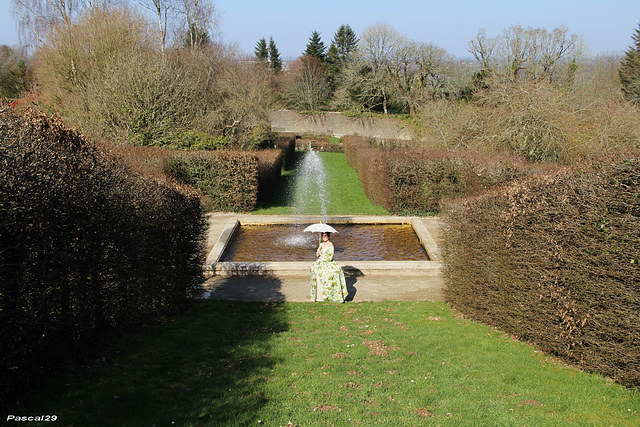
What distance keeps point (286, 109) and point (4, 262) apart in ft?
191

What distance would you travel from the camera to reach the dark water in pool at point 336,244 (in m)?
13.9

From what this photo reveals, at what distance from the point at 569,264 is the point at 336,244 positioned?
959 cm

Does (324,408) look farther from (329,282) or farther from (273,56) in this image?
(273,56)

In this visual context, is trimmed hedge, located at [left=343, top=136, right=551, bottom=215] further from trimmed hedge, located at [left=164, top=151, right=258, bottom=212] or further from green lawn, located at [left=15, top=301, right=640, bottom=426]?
green lawn, located at [left=15, top=301, right=640, bottom=426]

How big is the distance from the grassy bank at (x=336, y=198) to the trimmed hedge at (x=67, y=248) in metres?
12.3

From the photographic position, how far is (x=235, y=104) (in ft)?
96.8

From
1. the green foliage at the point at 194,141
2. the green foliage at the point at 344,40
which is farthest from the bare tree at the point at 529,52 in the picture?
the green foliage at the point at 344,40

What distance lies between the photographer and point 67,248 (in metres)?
4.92

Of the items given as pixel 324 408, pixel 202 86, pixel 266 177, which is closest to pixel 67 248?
pixel 324 408

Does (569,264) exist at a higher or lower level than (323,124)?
lower

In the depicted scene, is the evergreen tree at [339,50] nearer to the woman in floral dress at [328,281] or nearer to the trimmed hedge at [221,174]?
the trimmed hedge at [221,174]

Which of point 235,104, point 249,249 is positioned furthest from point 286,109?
point 249,249

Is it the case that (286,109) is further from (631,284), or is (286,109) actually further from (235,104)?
(631,284)

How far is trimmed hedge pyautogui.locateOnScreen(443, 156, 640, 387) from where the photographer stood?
5223 mm
